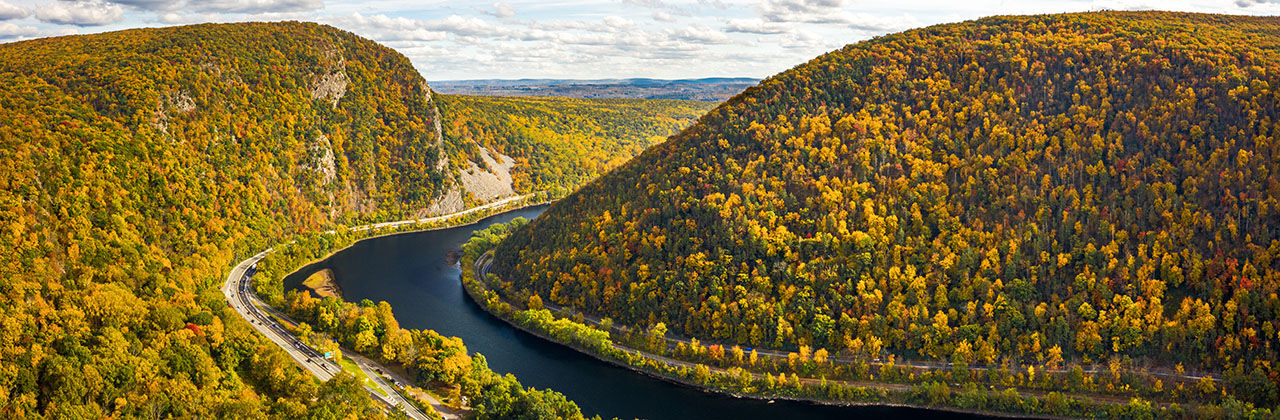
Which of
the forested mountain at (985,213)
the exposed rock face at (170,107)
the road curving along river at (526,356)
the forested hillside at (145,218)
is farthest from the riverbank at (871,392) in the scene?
the exposed rock face at (170,107)

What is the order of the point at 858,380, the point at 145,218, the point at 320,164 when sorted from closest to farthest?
the point at 858,380
the point at 145,218
the point at 320,164

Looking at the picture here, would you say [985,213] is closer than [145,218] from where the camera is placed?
Yes

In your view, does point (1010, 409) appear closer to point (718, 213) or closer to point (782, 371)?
point (782, 371)

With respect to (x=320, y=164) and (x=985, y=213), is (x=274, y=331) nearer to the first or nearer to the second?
(x=320, y=164)

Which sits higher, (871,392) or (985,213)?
(985,213)

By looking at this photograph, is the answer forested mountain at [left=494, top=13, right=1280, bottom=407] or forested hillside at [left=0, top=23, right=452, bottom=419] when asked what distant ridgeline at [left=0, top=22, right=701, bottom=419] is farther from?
forested mountain at [left=494, top=13, right=1280, bottom=407]

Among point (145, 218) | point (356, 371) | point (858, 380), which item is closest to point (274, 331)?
point (356, 371)

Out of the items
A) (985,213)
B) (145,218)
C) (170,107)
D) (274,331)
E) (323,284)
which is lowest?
(323,284)

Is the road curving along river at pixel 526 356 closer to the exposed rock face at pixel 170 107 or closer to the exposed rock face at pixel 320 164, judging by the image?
the exposed rock face at pixel 320 164

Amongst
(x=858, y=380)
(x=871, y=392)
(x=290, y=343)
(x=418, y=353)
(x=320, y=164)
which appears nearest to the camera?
(x=871, y=392)
